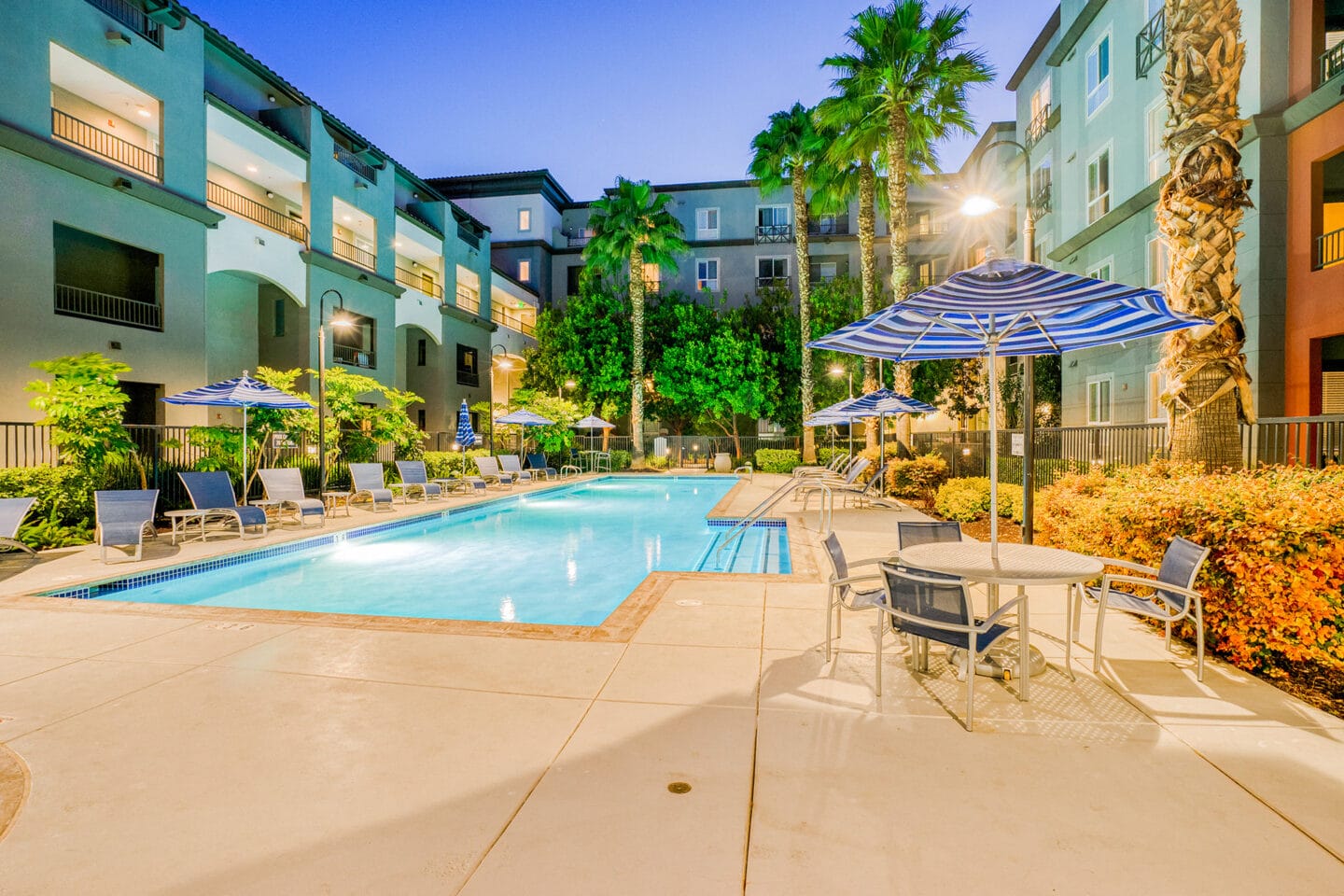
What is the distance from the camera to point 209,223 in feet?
53.8

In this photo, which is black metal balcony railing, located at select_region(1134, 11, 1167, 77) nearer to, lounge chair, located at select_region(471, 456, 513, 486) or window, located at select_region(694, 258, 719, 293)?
lounge chair, located at select_region(471, 456, 513, 486)

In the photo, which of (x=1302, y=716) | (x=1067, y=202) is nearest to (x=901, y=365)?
(x=1067, y=202)

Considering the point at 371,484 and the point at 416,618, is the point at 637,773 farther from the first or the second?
the point at 371,484

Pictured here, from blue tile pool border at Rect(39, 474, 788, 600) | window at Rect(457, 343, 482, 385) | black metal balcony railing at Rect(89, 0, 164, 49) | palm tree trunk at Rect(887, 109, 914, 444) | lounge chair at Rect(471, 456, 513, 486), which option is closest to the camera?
blue tile pool border at Rect(39, 474, 788, 600)

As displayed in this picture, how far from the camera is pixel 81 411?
958 cm

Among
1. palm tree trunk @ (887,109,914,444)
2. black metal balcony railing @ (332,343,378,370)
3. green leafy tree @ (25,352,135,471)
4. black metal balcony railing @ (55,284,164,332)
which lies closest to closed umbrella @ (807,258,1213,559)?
green leafy tree @ (25,352,135,471)

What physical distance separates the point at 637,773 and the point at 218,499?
32.8ft

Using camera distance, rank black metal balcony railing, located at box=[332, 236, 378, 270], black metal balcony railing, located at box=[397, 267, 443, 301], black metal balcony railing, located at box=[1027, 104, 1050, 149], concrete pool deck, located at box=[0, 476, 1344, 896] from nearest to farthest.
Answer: concrete pool deck, located at box=[0, 476, 1344, 896]
black metal balcony railing, located at box=[1027, 104, 1050, 149]
black metal balcony railing, located at box=[332, 236, 378, 270]
black metal balcony railing, located at box=[397, 267, 443, 301]

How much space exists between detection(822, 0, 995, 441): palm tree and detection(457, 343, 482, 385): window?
19671 millimetres

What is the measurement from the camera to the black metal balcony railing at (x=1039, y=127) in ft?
64.1

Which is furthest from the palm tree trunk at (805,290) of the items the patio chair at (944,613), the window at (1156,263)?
the patio chair at (944,613)

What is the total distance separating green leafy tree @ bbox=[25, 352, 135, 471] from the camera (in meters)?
9.54

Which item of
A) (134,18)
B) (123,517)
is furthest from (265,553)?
(134,18)

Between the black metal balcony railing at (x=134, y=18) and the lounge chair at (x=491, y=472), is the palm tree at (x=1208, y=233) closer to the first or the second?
the lounge chair at (x=491, y=472)
